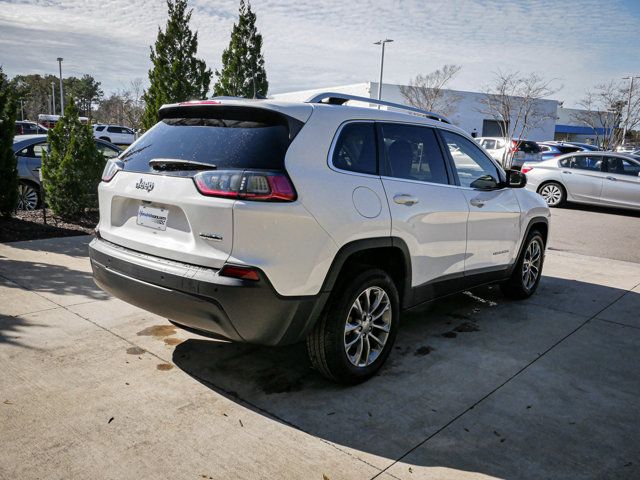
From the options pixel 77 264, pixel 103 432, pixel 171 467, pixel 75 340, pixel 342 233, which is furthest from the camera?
pixel 77 264

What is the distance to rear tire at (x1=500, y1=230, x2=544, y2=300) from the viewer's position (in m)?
5.55

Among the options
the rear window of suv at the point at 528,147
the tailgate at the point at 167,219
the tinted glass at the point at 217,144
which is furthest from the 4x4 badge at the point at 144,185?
the rear window of suv at the point at 528,147

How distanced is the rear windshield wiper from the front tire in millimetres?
1084

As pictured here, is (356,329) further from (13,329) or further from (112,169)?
(13,329)

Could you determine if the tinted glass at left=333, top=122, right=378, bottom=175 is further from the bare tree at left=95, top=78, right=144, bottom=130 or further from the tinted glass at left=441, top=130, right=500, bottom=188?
the bare tree at left=95, top=78, right=144, bottom=130

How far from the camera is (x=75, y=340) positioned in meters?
4.02

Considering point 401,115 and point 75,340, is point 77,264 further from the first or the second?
point 401,115

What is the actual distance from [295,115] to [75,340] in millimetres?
2415

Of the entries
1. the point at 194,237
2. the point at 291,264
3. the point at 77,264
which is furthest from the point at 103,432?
the point at 77,264

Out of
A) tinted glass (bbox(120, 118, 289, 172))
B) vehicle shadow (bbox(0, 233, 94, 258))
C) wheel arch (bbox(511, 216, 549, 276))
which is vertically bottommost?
vehicle shadow (bbox(0, 233, 94, 258))

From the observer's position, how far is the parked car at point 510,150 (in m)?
20.9

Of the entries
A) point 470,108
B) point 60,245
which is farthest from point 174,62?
point 470,108

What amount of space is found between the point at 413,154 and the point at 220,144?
5.06 ft

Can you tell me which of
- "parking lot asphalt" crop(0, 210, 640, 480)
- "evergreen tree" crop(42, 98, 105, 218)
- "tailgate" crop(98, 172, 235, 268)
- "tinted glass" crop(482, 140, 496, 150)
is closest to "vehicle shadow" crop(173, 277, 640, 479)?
"parking lot asphalt" crop(0, 210, 640, 480)
